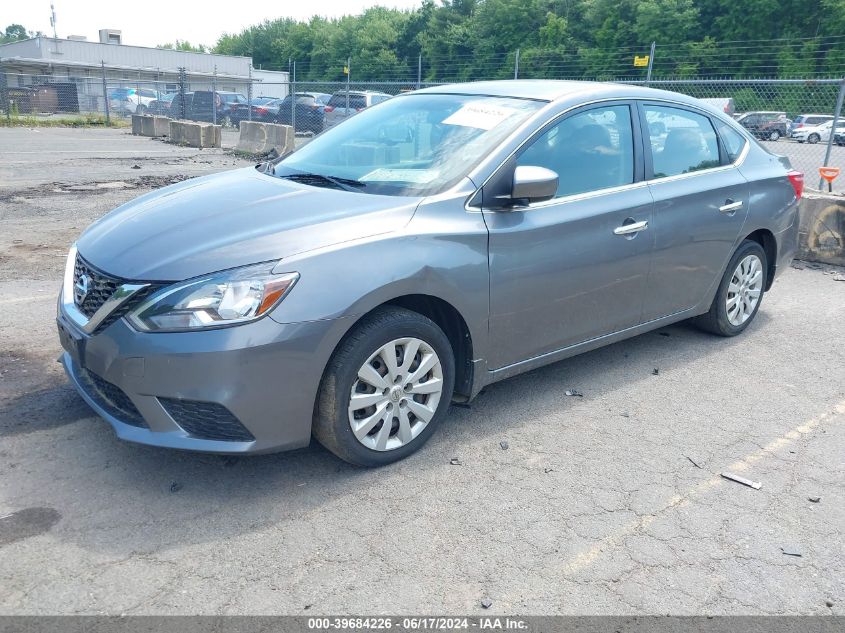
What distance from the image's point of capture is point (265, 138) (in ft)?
58.3

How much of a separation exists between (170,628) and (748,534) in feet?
7.52

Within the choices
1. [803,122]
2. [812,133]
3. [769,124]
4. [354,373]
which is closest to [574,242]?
[354,373]

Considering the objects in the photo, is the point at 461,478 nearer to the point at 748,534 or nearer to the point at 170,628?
the point at 748,534

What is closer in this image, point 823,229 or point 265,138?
point 823,229

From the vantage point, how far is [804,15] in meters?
39.4

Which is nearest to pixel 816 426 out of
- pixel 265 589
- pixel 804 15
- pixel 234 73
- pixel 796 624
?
pixel 796 624

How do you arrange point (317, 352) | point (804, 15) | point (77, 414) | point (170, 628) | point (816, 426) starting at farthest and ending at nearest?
point (804, 15) → point (816, 426) → point (77, 414) → point (317, 352) → point (170, 628)

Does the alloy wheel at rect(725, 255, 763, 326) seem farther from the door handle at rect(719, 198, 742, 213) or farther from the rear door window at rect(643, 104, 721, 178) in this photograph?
the rear door window at rect(643, 104, 721, 178)

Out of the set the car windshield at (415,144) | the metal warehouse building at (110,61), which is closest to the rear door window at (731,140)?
the car windshield at (415,144)

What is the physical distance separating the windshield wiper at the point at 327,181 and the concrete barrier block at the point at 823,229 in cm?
595

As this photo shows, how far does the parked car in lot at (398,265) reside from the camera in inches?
116

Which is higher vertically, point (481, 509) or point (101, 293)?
point (101, 293)

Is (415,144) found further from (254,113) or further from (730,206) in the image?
(254,113)

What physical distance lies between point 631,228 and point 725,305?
1.47 m
